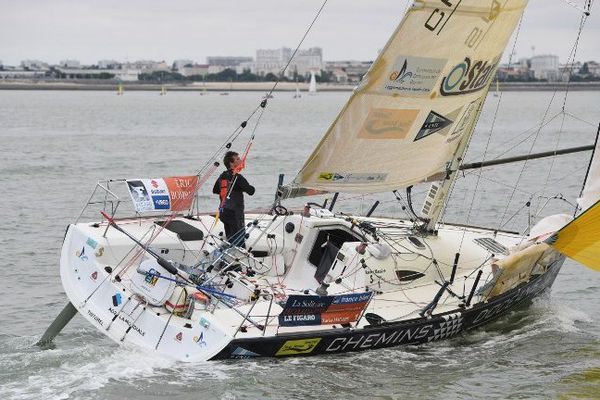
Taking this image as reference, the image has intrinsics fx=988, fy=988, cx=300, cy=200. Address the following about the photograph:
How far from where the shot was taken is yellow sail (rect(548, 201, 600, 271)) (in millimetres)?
13703

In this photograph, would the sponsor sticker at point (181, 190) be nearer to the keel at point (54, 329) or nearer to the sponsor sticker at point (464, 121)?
the keel at point (54, 329)

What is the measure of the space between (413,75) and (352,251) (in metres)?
2.61

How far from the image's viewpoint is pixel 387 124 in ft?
44.3

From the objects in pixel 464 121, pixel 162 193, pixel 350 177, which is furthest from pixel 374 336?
pixel 464 121

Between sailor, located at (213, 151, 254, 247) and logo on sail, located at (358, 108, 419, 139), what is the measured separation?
2031 mm

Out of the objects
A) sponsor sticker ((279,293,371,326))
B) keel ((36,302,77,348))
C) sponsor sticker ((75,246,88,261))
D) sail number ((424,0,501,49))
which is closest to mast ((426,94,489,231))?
sail number ((424,0,501,49))

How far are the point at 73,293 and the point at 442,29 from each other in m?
6.15

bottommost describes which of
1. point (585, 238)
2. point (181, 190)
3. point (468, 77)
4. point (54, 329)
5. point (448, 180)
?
point (54, 329)

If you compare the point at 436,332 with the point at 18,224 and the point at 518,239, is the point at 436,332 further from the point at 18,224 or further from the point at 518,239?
the point at 18,224

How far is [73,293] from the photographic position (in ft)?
43.8

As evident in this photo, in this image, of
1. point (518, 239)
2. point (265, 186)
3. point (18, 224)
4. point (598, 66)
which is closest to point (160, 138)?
point (265, 186)

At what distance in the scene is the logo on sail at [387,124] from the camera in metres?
13.3

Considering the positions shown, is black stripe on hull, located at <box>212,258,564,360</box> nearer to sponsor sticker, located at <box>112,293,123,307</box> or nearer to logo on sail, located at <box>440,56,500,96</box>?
sponsor sticker, located at <box>112,293,123,307</box>

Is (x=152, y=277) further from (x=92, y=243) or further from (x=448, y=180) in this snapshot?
(x=448, y=180)
